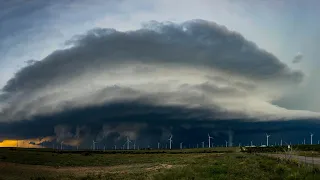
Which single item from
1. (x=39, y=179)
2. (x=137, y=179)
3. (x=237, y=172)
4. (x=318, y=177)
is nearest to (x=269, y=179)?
(x=318, y=177)

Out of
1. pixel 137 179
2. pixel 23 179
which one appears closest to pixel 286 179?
pixel 137 179

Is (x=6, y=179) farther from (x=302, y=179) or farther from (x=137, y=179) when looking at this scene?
(x=302, y=179)

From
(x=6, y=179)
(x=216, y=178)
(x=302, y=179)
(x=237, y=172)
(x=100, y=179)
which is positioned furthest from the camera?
(x=6, y=179)

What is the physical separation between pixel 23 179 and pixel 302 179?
34.7 meters

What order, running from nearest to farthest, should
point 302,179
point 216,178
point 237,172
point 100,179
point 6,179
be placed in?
point 302,179, point 216,178, point 237,172, point 100,179, point 6,179

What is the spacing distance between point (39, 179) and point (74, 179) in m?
4.47

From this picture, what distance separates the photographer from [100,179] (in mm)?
46281

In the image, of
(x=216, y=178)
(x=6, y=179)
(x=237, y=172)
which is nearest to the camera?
(x=216, y=178)

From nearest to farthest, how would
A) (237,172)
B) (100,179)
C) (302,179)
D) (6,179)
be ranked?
(302,179) → (237,172) → (100,179) → (6,179)

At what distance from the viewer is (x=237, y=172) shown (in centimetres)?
4275

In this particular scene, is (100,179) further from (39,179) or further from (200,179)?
(200,179)

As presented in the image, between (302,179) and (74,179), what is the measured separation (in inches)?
1045

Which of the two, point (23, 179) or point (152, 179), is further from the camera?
point (23, 179)

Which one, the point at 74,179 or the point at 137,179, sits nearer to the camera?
the point at 137,179
